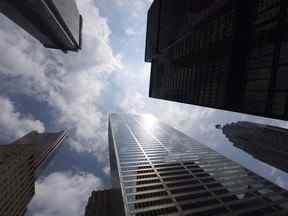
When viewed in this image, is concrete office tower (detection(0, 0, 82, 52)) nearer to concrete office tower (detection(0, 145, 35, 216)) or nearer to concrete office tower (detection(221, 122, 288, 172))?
concrete office tower (detection(0, 145, 35, 216))

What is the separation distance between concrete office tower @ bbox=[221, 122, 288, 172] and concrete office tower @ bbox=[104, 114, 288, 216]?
54561 mm

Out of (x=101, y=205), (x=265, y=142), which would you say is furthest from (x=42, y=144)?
(x=265, y=142)

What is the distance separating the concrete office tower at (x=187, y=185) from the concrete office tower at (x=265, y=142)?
54.6m

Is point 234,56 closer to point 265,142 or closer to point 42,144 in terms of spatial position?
Answer: point 265,142

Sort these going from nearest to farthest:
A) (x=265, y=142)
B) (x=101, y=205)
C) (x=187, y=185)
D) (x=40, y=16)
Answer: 1. (x=40, y=16)
2. (x=187, y=185)
3. (x=101, y=205)
4. (x=265, y=142)

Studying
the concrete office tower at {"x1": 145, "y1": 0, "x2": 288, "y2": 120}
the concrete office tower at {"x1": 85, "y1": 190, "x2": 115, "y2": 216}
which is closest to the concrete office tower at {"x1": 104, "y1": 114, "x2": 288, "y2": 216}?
the concrete office tower at {"x1": 145, "y1": 0, "x2": 288, "y2": 120}

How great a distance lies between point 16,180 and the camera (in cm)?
6700

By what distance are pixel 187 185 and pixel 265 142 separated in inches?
4113

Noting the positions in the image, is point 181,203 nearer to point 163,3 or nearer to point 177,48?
point 177,48

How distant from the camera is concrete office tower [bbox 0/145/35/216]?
5919 cm

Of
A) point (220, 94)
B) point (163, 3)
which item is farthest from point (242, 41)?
point (163, 3)

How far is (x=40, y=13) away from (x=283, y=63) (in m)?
73.6

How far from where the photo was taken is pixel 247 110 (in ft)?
88.6

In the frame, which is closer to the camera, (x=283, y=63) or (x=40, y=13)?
(x=283, y=63)
